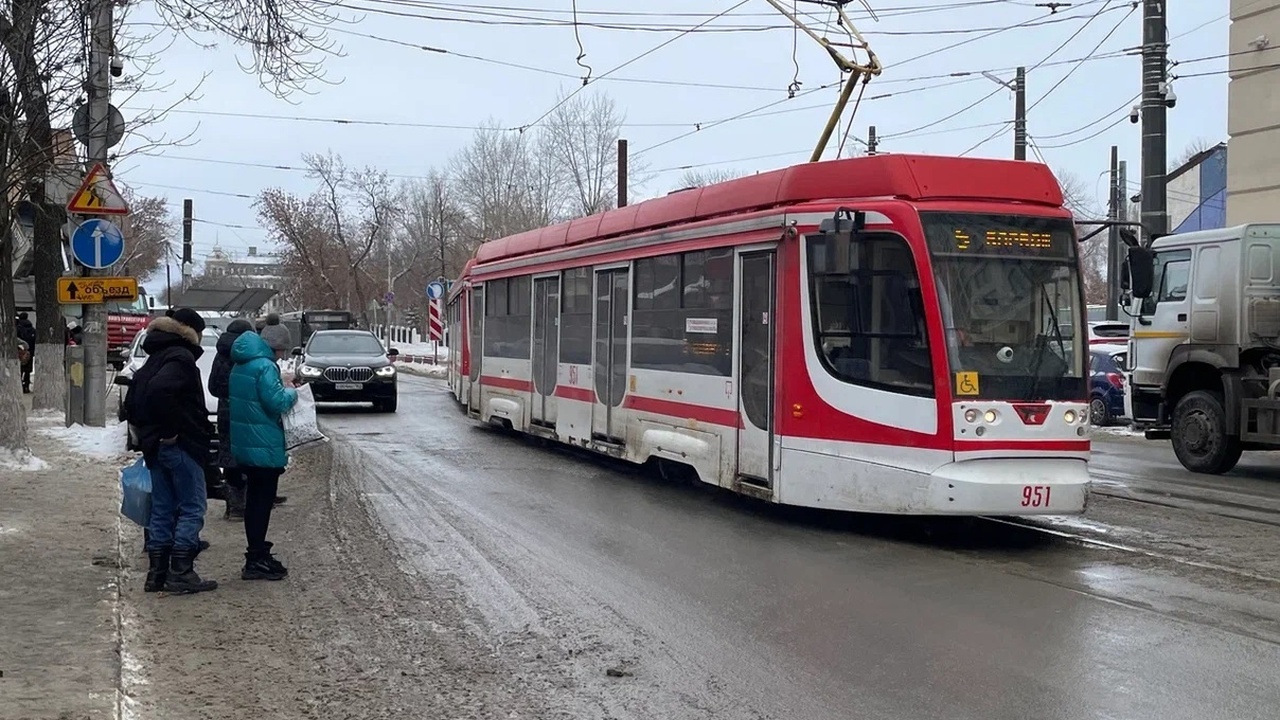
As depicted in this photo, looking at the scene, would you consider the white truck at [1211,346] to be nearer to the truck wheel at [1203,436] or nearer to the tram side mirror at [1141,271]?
the truck wheel at [1203,436]

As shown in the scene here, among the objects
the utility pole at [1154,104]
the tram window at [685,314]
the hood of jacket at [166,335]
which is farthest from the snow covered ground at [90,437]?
the utility pole at [1154,104]

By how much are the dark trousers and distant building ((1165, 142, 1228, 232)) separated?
45.0m

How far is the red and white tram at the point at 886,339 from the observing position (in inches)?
364

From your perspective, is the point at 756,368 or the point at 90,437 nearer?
the point at 756,368

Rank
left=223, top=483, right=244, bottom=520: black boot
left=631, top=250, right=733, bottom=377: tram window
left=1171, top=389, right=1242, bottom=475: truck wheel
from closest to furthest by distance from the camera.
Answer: left=223, top=483, right=244, bottom=520: black boot, left=631, top=250, right=733, bottom=377: tram window, left=1171, top=389, right=1242, bottom=475: truck wheel

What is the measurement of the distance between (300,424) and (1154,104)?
1630 cm

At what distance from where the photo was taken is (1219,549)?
959cm

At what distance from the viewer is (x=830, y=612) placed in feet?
24.1

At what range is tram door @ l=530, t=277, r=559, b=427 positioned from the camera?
15.8 m

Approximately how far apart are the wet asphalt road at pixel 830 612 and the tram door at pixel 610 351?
1734 millimetres

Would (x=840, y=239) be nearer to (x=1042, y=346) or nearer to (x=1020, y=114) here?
(x=1042, y=346)

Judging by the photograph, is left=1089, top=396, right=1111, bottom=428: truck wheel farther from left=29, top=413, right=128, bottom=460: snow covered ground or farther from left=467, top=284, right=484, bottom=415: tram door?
left=29, top=413, right=128, bottom=460: snow covered ground

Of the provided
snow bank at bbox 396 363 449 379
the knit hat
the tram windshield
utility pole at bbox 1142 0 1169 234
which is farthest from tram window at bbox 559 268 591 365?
snow bank at bbox 396 363 449 379

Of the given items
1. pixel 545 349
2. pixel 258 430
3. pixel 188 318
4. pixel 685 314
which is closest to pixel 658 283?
pixel 685 314
